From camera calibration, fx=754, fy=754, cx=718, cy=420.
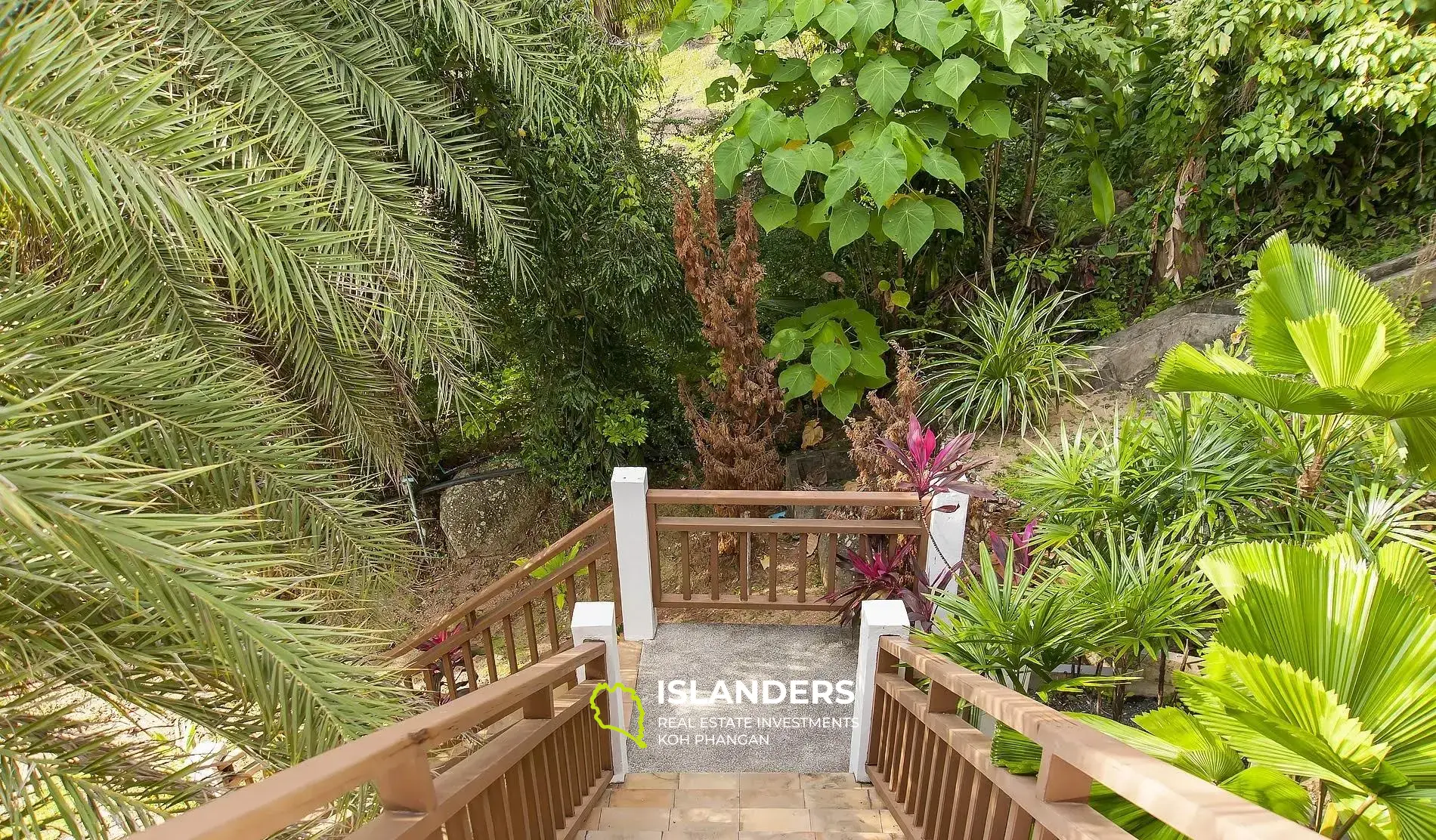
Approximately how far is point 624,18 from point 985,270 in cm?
316

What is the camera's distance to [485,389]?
6.59 metres

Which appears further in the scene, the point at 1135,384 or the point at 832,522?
the point at 1135,384

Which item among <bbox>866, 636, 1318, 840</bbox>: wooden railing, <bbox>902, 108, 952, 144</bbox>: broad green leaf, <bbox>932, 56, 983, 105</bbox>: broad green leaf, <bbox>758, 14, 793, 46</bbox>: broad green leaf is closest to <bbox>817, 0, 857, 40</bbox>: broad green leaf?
<bbox>758, 14, 793, 46</bbox>: broad green leaf

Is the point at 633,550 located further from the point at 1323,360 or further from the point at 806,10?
the point at 806,10

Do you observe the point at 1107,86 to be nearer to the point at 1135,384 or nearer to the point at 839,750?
the point at 1135,384

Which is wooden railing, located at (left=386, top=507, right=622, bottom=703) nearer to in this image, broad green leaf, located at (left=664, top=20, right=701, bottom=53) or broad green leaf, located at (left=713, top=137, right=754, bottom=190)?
broad green leaf, located at (left=713, top=137, right=754, bottom=190)

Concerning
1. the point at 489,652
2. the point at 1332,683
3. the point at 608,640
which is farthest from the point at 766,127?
the point at 1332,683

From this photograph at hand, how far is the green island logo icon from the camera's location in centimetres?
263

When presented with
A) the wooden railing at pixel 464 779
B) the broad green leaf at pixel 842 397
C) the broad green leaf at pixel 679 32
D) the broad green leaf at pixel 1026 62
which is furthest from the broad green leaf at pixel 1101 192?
the wooden railing at pixel 464 779

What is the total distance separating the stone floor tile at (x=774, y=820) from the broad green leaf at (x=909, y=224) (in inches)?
115

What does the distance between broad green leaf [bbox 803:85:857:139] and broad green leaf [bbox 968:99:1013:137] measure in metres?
0.66

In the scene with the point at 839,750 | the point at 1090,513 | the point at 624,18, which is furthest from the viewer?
the point at 624,18

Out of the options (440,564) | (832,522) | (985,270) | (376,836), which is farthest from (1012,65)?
(440,564)

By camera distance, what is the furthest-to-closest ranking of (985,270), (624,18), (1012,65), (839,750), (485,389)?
(485,389), (985,270), (624,18), (1012,65), (839,750)
